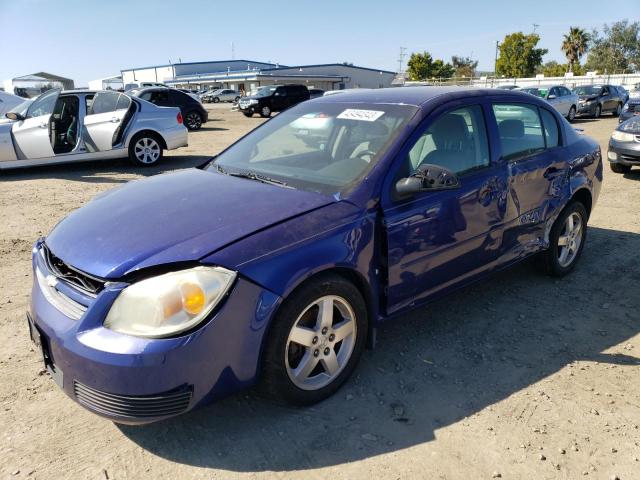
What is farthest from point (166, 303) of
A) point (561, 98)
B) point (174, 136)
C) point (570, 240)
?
point (561, 98)

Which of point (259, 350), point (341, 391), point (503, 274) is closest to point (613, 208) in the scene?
point (503, 274)

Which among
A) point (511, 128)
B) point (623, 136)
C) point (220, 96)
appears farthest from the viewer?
point (220, 96)

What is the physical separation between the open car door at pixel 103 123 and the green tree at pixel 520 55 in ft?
210

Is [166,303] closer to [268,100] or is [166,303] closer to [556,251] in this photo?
[556,251]

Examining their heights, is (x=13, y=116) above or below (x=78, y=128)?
above

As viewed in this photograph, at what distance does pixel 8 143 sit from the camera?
9492 millimetres

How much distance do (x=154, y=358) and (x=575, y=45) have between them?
268 feet

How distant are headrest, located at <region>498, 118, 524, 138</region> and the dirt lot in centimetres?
133

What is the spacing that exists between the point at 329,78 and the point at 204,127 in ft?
159

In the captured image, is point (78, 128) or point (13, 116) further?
point (78, 128)

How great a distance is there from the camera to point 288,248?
252cm

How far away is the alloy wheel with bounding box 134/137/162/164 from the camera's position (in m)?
10.4

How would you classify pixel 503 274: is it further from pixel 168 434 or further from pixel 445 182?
pixel 168 434

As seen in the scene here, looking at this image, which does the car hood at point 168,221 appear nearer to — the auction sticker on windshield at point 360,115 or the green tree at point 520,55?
the auction sticker on windshield at point 360,115
